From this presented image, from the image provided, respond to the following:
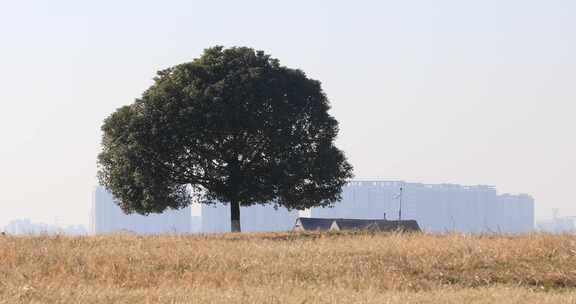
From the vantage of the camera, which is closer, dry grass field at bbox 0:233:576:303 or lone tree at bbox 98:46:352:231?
dry grass field at bbox 0:233:576:303

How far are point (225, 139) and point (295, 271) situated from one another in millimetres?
25841

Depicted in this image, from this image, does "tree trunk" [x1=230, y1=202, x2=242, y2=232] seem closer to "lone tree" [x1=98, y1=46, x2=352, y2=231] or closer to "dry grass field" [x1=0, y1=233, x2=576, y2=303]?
"lone tree" [x1=98, y1=46, x2=352, y2=231]

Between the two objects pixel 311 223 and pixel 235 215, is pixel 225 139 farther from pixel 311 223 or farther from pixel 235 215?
pixel 311 223

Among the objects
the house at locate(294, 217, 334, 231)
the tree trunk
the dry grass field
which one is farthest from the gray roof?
the dry grass field

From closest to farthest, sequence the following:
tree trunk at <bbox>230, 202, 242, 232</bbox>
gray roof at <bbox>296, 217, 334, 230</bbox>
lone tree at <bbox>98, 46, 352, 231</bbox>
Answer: lone tree at <bbox>98, 46, 352, 231</bbox>, tree trunk at <bbox>230, 202, 242, 232</bbox>, gray roof at <bbox>296, 217, 334, 230</bbox>

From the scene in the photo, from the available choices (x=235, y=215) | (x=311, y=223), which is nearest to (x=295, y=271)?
(x=235, y=215)

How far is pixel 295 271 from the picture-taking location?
23.0m

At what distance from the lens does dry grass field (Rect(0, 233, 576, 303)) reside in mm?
17766

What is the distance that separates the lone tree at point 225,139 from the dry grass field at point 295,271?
684 inches

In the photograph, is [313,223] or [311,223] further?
[313,223]

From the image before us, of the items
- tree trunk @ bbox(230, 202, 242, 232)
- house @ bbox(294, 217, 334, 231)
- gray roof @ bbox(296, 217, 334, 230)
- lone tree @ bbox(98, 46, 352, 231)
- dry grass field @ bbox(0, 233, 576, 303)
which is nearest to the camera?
dry grass field @ bbox(0, 233, 576, 303)

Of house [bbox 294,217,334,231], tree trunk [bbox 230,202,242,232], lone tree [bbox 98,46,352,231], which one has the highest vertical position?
lone tree [bbox 98,46,352,231]

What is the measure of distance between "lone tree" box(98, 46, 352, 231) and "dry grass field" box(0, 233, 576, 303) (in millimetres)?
17382

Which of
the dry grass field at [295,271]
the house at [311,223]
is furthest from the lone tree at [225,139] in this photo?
the house at [311,223]
